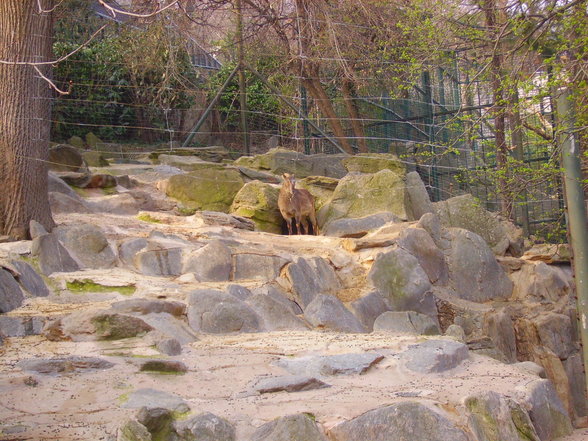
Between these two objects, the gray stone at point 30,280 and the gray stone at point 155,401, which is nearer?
the gray stone at point 155,401

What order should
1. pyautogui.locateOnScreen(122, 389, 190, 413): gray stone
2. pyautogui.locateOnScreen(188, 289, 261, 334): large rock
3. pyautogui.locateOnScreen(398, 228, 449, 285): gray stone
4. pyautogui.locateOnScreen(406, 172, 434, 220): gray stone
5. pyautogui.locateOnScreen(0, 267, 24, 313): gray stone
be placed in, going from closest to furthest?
1. pyautogui.locateOnScreen(122, 389, 190, 413): gray stone
2. pyautogui.locateOnScreen(0, 267, 24, 313): gray stone
3. pyautogui.locateOnScreen(188, 289, 261, 334): large rock
4. pyautogui.locateOnScreen(398, 228, 449, 285): gray stone
5. pyautogui.locateOnScreen(406, 172, 434, 220): gray stone

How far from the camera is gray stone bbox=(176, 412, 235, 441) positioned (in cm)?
399

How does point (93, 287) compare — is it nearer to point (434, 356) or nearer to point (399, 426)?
point (434, 356)

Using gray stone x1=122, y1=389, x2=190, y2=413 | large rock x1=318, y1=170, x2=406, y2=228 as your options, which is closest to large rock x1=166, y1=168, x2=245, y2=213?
large rock x1=318, y1=170, x2=406, y2=228

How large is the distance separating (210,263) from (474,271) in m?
4.15

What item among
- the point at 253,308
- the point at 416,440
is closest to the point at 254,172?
the point at 253,308

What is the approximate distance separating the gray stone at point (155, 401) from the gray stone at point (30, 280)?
2.84 m

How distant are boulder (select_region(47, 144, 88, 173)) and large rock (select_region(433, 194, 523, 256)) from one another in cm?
551

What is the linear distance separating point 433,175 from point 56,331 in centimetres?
957

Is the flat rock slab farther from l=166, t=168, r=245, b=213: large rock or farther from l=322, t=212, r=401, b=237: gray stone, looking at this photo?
l=166, t=168, r=245, b=213: large rock

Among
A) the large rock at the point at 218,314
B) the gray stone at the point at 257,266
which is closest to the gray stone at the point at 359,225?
the gray stone at the point at 257,266

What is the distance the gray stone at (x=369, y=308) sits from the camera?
27.3 ft

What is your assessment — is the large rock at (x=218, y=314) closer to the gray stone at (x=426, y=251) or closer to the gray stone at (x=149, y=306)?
the gray stone at (x=149, y=306)

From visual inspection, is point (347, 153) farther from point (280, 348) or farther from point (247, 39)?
point (280, 348)
